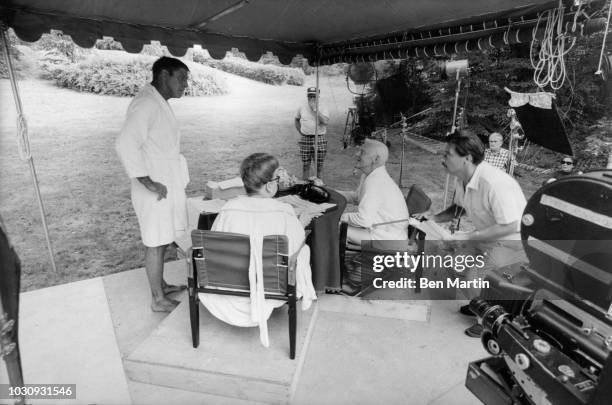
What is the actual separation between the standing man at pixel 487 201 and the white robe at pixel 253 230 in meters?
1.06

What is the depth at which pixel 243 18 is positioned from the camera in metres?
3.39

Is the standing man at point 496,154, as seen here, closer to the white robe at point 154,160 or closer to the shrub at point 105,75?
the white robe at point 154,160

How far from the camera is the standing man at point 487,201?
2.23m

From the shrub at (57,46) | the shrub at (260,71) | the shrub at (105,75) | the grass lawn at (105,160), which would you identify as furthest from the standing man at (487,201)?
the shrub at (260,71)

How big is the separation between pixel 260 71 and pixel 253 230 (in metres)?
11.1

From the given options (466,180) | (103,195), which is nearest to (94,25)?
(466,180)

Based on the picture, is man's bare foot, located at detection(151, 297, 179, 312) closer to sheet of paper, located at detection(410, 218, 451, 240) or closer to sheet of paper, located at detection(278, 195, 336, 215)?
sheet of paper, located at detection(278, 195, 336, 215)

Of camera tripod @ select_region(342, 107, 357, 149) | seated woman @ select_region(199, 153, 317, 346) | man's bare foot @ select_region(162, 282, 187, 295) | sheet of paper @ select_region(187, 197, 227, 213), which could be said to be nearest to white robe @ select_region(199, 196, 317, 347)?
seated woman @ select_region(199, 153, 317, 346)

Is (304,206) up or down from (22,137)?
down

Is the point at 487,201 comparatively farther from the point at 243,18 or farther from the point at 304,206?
the point at 243,18

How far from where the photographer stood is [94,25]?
9.05ft

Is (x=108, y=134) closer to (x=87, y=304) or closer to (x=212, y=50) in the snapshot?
(x=212, y=50)

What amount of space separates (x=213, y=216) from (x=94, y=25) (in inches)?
64.8

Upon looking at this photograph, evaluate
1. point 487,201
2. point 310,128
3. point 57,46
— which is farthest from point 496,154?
point 57,46
